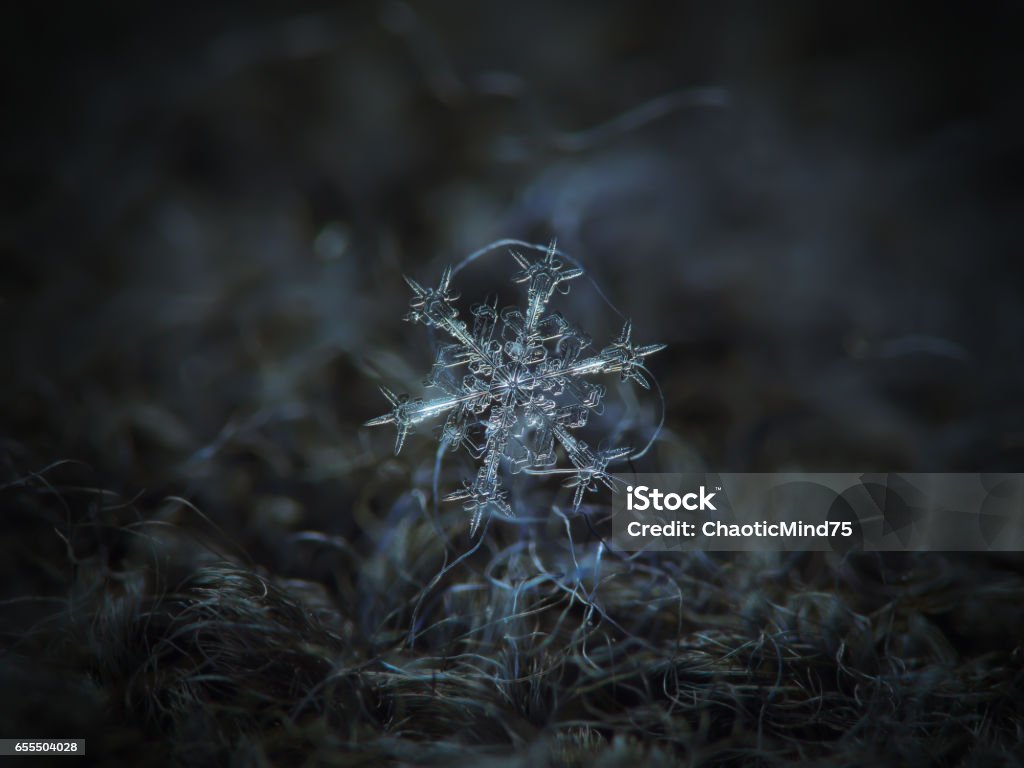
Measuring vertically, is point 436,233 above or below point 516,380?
above

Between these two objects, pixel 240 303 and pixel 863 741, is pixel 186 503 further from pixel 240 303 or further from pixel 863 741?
pixel 863 741

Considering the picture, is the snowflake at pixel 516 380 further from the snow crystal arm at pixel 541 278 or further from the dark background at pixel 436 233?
the dark background at pixel 436 233

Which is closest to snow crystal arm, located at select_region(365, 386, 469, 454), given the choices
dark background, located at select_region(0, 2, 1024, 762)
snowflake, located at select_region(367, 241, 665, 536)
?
snowflake, located at select_region(367, 241, 665, 536)

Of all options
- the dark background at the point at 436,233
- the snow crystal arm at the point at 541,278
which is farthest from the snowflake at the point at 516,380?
the dark background at the point at 436,233

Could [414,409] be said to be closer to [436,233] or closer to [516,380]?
[516,380]

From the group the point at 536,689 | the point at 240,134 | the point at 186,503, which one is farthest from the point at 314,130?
the point at 536,689

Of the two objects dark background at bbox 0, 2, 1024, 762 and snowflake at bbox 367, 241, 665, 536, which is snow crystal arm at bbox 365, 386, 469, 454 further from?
dark background at bbox 0, 2, 1024, 762

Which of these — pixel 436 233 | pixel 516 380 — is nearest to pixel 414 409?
pixel 516 380
